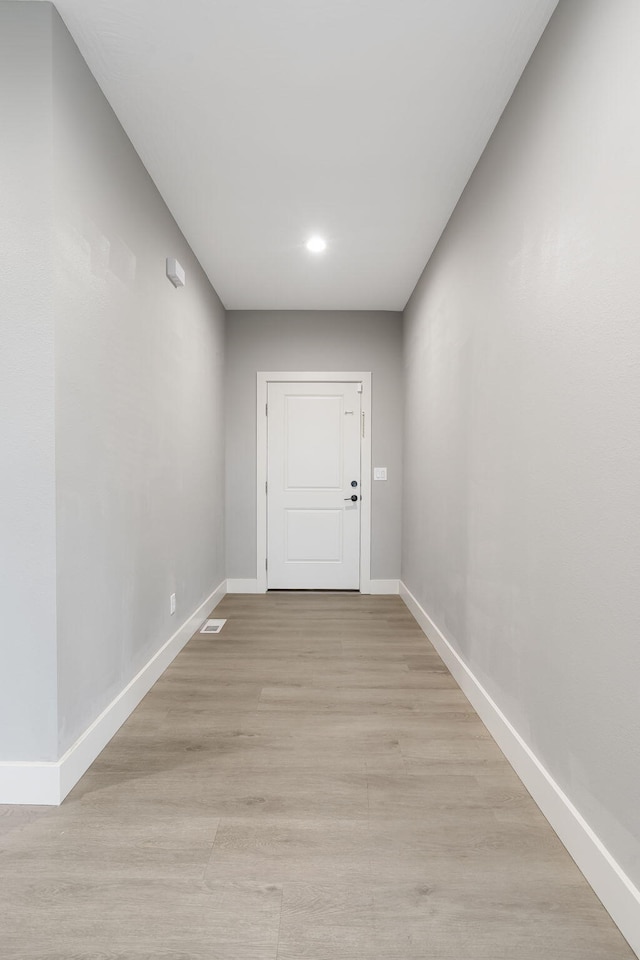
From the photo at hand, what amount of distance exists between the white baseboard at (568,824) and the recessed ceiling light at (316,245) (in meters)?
2.76

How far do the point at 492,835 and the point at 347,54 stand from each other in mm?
2707

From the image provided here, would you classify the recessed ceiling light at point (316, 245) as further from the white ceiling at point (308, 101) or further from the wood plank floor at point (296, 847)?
the wood plank floor at point (296, 847)

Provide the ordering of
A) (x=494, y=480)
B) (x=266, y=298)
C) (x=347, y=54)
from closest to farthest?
(x=347, y=54), (x=494, y=480), (x=266, y=298)

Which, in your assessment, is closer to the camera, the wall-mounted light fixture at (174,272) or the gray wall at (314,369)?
the wall-mounted light fixture at (174,272)

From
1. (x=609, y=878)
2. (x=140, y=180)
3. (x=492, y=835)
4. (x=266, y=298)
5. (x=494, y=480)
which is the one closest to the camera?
(x=609, y=878)

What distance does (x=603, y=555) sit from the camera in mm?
1506

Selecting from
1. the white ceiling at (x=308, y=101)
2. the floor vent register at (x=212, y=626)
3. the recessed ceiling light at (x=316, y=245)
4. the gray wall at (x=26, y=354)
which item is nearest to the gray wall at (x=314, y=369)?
the floor vent register at (x=212, y=626)

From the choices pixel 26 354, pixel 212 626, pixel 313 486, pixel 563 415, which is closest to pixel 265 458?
pixel 313 486

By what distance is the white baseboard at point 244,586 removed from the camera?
5270mm

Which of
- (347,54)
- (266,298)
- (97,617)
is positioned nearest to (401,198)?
(347,54)

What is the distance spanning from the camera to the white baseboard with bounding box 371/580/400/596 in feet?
17.3

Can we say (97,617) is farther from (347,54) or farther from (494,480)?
(347,54)

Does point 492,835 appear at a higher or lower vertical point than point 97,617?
lower

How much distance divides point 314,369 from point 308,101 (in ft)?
9.75
